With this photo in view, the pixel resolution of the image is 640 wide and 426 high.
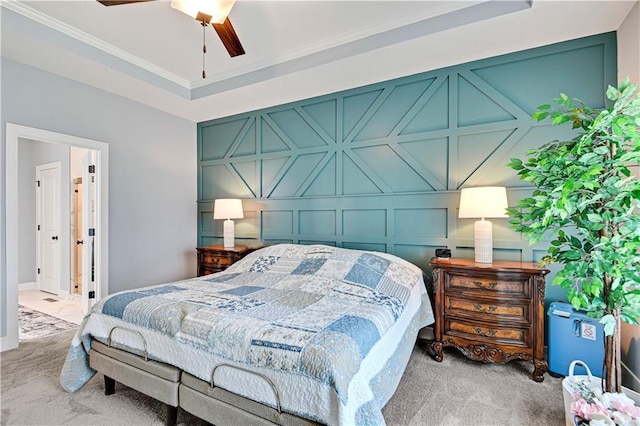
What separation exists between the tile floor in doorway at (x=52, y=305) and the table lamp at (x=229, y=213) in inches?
81.8

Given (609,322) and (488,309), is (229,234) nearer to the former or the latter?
(488,309)

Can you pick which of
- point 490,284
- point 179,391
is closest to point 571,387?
point 490,284

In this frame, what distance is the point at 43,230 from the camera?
5.50 metres

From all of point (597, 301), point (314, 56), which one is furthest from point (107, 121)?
point (597, 301)

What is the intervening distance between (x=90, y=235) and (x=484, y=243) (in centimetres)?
430

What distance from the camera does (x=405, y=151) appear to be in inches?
128

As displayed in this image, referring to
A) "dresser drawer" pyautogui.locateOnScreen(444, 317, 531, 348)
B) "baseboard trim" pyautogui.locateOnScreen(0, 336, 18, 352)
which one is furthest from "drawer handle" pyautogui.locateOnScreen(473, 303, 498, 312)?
"baseboard trim" pyautogui.locateOnScreen(0, 336, 18, 352)

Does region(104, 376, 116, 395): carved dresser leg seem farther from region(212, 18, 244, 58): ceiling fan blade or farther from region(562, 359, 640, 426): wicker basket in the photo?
region(562, 359, 640, 426): wicker basket

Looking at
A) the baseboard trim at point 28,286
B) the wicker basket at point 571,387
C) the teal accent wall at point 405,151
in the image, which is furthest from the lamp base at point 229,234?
the baseboard trim at point 28,286

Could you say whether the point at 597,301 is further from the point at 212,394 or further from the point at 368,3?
the point at 368,3

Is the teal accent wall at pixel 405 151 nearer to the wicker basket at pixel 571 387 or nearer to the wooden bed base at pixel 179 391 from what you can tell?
the wicker basket at pixel 571 387

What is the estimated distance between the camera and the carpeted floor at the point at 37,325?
333 cm

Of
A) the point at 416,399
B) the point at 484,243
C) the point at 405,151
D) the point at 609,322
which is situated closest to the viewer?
the point at 609,322

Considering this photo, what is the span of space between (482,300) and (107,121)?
4.40 metres
